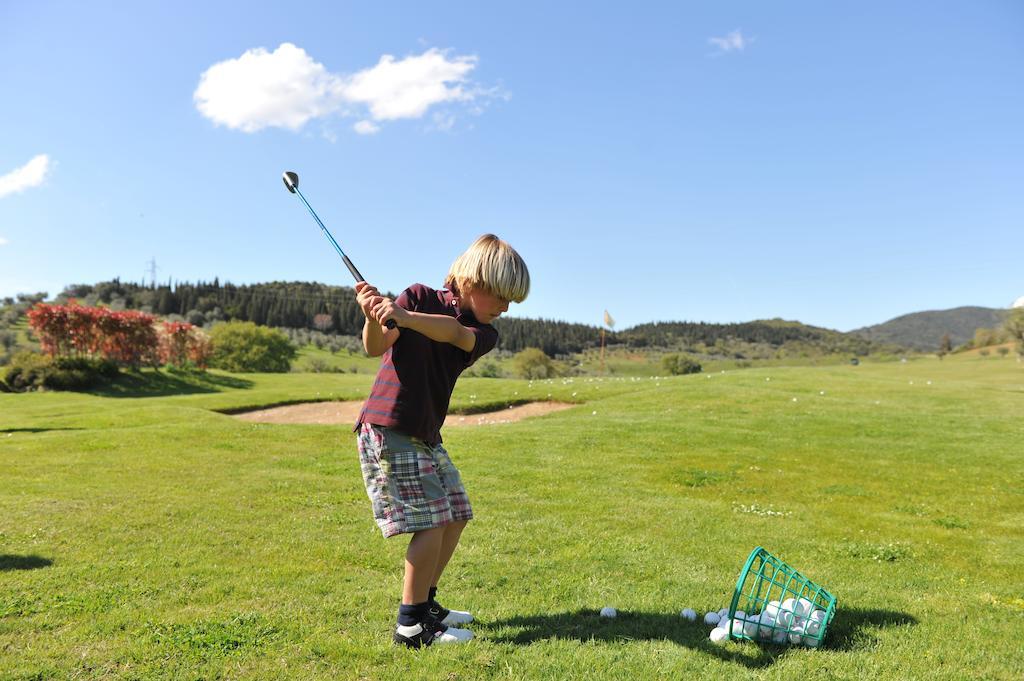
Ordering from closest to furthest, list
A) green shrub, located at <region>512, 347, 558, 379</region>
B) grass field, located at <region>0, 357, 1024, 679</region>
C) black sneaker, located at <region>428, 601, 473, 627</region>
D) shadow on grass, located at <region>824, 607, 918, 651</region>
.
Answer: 1. grass field, located at <region>0, 357, 1024, 679</region>
2. shadow on grass, located at <region>824, 607, 918, 651</region>
3. black sneaker, located at <region>428, 601, 473, 627</region>
4. green shrub, located at <region>512, 347, 558, 379</region>

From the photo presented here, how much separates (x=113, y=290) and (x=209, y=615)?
158m

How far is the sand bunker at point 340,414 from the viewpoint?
79.6 feet

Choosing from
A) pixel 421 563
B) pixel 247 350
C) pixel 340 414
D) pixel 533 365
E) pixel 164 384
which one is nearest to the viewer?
pixel 421 563

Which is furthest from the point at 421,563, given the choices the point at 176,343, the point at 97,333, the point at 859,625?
the point at 176,343

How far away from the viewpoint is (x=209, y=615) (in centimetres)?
476

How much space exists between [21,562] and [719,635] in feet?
20.4

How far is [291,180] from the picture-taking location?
5.01m

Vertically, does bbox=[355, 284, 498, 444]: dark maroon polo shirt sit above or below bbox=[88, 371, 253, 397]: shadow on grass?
above

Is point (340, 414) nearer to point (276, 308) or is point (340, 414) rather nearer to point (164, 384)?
point (164, 384)

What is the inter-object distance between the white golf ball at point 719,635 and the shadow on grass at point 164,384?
37.5 m

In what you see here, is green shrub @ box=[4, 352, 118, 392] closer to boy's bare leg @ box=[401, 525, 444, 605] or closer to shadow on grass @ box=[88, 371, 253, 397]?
shadow on grass @ box=[88, 371, 253, 397]

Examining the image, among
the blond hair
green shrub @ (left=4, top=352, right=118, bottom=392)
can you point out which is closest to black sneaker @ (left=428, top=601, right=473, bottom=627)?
the blond hair

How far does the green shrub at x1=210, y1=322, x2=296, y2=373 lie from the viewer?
69.1 metres

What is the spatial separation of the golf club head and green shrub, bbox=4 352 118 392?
36.8 m
